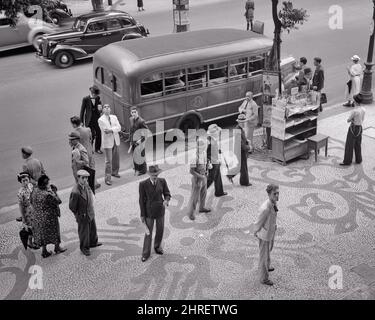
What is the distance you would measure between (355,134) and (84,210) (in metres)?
6.45

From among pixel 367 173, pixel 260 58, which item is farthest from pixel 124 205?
pixel 260 58

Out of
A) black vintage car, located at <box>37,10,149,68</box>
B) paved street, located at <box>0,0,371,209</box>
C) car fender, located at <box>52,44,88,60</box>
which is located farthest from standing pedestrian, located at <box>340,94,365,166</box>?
car fender, located at <box>52,44,88,60</box>

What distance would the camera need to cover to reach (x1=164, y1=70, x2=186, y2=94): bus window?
1279cm

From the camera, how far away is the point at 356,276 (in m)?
8.10

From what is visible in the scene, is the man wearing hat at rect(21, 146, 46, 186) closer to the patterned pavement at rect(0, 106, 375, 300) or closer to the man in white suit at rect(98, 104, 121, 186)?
the patterned pavement at rect(0, 106, 375, 300)

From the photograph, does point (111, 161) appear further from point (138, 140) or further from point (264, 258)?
point (264, 258)

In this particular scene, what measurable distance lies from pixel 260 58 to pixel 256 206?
18.6ft

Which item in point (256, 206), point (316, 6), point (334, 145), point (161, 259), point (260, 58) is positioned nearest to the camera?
point (161, 259)

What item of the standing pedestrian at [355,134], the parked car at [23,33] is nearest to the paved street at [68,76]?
the parked car at [23,33]

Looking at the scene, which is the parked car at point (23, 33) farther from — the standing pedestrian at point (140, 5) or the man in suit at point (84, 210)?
the man in suit at point (84, 210)

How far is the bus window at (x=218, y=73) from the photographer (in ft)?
44.2

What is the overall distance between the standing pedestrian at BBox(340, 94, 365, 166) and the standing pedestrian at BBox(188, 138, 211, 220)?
12.5 ft

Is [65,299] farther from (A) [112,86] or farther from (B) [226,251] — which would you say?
(A) [112,86]

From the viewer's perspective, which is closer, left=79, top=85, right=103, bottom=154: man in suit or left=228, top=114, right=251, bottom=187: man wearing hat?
left=228, top=114, right=251, bottom=187: man wearing hat
